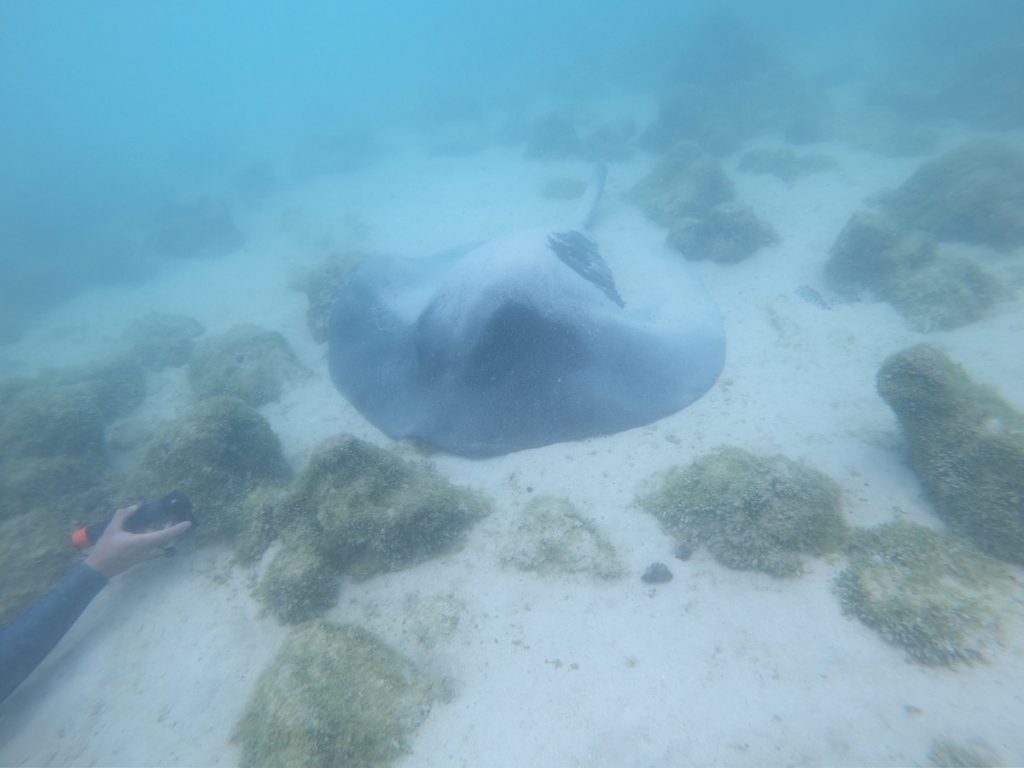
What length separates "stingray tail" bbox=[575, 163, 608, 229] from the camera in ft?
33.8

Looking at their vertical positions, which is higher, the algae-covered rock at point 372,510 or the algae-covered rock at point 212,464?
the algae-covered rock at point 372,510

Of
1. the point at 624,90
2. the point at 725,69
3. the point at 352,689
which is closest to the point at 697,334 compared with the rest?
the point at 352,689

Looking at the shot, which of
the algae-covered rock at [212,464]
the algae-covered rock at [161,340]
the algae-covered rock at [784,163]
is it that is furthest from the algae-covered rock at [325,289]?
the algae-covered rock at [784,163]

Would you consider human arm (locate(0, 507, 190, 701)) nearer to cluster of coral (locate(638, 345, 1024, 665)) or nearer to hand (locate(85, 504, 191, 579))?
hand (locate(85, 504, 191, 579))

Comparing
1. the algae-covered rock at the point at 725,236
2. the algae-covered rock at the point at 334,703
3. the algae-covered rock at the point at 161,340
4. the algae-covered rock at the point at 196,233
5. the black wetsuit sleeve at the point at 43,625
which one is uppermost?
the algae-covered rock at the point at 725,236

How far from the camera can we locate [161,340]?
10.9m

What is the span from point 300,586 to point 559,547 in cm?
245

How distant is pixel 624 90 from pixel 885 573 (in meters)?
31.1

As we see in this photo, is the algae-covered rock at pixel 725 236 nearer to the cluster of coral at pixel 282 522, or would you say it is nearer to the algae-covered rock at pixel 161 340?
the cluster of coral at pixel 282 522

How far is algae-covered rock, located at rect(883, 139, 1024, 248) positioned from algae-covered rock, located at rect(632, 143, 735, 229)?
3.65 meters

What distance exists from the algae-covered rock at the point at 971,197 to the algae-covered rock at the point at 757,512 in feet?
25.3

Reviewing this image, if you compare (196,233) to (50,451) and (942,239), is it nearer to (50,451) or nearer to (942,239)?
(50,451)

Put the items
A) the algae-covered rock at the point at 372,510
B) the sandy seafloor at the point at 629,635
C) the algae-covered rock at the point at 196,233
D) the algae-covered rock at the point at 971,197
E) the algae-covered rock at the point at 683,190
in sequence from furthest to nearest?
1. the algae-covered rock at the point at 196,233
2. the algae-covered rock at the point at 683,190
3. the algae-covered rock at the point at 971,197
4. the algae-covered rock at the point at 372,510
5. the sandy seafloor at the point at 629,635

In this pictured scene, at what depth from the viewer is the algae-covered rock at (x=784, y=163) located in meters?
13.1
